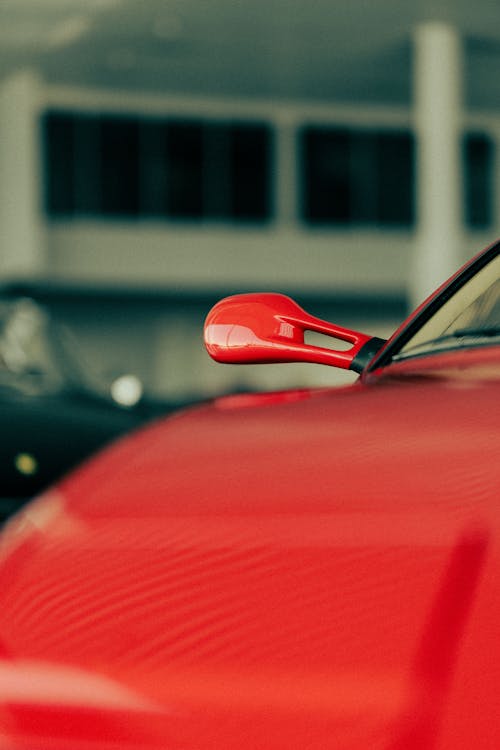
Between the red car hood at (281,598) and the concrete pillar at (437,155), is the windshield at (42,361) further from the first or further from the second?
the concrete pillar at (437,155)

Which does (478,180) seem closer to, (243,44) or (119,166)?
(119,166)

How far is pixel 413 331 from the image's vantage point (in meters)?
2.32

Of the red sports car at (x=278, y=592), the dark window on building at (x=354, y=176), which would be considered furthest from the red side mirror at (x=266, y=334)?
the dark window on building at (x=354, y=176)

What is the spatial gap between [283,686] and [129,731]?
5.9 inches

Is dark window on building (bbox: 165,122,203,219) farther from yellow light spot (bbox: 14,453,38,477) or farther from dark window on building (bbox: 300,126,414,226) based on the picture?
yellow light spot (bbox: 14,453,38,477)

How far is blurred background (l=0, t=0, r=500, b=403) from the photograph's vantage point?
2562 cm

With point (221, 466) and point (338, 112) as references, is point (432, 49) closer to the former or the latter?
point (338, 112)

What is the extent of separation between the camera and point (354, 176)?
29828 millimetres

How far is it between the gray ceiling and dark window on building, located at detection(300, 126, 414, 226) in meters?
1.72

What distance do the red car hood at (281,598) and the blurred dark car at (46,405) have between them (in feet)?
9.86

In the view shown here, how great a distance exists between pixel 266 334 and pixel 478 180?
1123 inches

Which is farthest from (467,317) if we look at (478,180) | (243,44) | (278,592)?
(478,180)

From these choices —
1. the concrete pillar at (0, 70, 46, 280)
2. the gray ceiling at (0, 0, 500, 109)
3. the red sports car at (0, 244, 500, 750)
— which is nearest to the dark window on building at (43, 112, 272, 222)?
the concrete pillar at (0, 70, 46, 280)

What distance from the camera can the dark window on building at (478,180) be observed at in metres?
29.9
